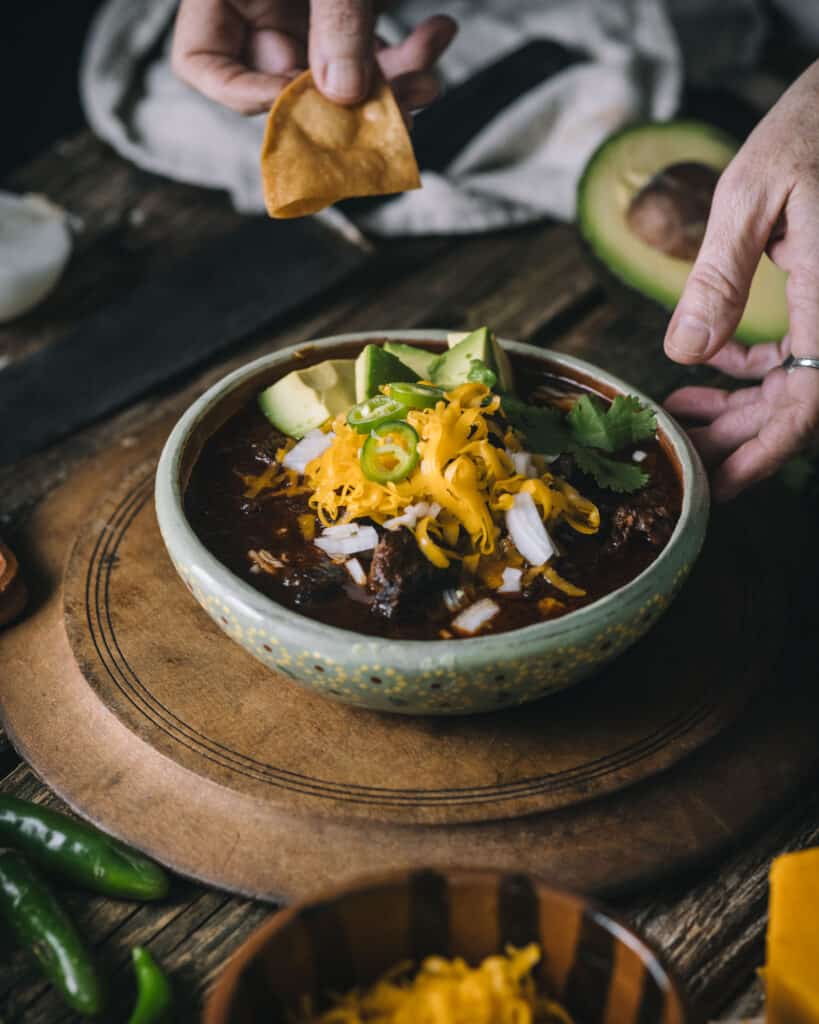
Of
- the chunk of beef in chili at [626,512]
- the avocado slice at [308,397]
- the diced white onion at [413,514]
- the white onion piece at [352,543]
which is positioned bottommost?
the chunk of beef in chili at [626,512]

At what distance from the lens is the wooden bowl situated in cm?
115

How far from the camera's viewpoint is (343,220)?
9.87ft

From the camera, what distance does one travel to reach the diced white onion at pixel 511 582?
167 centimetres

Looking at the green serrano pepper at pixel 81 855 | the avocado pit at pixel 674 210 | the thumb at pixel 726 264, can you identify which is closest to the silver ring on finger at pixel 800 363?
the thumb at pixel 726 264

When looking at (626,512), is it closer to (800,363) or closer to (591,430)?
(591,430)

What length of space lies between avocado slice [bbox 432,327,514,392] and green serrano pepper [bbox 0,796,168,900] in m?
0.95

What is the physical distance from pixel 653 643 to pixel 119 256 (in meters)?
2.01

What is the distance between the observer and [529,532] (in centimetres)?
168

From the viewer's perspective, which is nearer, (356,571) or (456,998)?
(456,998)

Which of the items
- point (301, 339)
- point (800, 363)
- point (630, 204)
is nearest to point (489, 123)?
point (630, 204)

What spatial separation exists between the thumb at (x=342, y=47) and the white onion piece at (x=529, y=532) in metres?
1.07

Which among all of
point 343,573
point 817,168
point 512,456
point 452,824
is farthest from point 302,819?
point 817,168

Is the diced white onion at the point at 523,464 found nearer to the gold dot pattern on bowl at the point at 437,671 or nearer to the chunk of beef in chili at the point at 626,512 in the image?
the chunk of beef in chili at the point at 626,512

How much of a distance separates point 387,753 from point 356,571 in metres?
0.29
